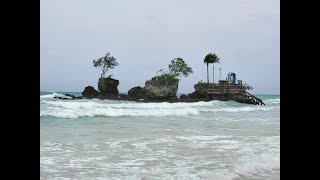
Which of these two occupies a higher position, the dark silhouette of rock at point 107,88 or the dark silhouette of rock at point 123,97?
the dark silhouette of rock at point 107,88

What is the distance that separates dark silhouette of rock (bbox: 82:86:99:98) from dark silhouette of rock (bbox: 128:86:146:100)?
498cm

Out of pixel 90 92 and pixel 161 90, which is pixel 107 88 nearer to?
pixel 90 92

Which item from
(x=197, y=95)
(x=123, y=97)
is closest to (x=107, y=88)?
(x=123, y=97)

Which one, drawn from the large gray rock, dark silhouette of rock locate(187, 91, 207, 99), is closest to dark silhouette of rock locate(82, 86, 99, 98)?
the large gray rock

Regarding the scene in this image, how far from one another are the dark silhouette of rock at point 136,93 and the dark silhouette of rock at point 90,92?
4.98 meters

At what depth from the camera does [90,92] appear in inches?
2016

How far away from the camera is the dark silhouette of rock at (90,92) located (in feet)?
167

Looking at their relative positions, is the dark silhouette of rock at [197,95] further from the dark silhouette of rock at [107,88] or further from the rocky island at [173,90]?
the dark silhouette of rock at [107,88]

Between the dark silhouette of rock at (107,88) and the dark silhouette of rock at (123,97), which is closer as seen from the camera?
the dark silhouette of rock at (123,97)

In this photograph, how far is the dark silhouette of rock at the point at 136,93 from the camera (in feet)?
158

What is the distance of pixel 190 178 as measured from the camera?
4.93m

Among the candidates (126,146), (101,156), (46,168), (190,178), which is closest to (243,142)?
(126,146)

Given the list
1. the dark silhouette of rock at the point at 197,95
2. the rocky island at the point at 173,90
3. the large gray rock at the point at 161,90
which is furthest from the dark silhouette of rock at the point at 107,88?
the dark silhouette of rock at the point at 197,95
